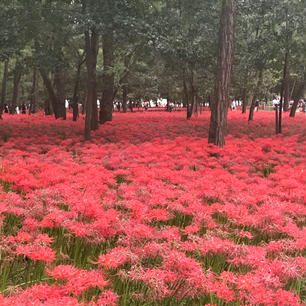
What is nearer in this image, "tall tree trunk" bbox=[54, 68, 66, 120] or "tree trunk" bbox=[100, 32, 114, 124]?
"tree trunk" bbox=[100, 32, 114, 124]

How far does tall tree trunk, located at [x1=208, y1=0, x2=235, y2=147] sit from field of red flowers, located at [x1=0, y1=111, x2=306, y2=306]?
295cm

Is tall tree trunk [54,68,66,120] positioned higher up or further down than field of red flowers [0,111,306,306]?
higher up

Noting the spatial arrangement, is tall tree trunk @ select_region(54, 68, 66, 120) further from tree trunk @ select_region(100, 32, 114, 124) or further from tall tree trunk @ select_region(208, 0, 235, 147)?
tall tree trunk @ select_region(208, 0, 235, 147)

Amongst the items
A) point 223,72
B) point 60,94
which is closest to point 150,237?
point 223,72

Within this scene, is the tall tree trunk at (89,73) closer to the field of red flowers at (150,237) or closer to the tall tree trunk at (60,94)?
the field of red flowers at (150,237)

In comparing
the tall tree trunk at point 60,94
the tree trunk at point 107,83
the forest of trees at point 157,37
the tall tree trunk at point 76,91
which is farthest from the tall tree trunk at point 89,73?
the tall tree trunk at point 60,94

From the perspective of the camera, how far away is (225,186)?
285 inches

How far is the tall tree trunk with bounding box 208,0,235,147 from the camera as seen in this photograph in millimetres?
11469

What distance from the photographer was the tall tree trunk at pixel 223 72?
11.5 m

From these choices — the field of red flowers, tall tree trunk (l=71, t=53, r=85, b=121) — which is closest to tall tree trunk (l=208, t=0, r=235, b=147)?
the field of red flowers

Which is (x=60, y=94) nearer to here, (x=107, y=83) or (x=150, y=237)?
(x=107, y=83)

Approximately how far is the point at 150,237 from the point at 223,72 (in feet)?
28.7

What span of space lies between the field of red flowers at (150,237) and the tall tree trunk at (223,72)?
9.67 feet

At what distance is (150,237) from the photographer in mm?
4195
